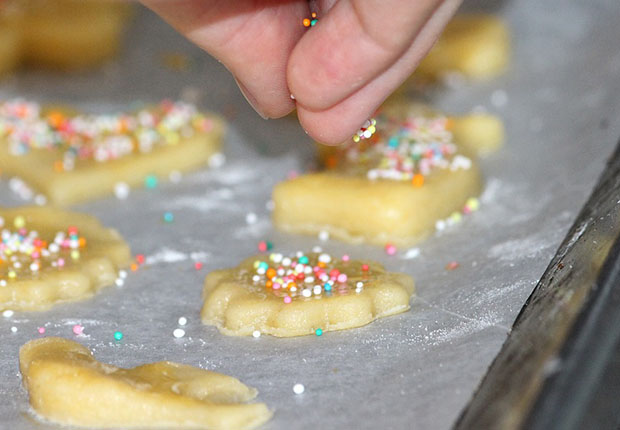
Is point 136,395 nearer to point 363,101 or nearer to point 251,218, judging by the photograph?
point 363,101

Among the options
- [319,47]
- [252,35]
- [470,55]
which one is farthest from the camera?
[470,55]

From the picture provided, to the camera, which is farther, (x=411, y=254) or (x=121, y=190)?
(x=121, y=190)

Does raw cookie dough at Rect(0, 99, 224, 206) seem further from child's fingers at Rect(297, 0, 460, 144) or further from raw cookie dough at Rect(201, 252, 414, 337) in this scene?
child's fingers at Rect(297, 0, 460, 144)

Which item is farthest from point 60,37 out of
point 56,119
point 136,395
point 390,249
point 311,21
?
point 136,395

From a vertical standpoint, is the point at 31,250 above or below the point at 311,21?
below

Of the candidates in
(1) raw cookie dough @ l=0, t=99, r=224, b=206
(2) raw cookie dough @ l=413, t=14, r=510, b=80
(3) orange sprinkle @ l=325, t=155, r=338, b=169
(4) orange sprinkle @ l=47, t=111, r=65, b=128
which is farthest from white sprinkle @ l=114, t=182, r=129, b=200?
(2) raw cookie dough @ l=413, t=14, r=510, b=80

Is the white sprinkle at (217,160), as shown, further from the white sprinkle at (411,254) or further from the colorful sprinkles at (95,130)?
the white sprinkle at (411,254)

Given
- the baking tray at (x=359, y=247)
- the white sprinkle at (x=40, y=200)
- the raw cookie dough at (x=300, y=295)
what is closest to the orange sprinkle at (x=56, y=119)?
the baking tray at (x=359, y=247)
